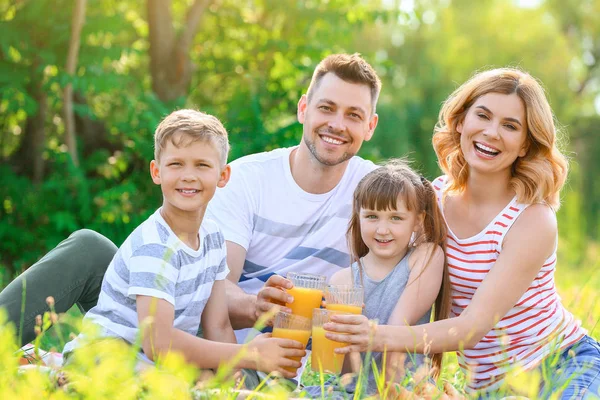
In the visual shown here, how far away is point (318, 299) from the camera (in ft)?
9.45

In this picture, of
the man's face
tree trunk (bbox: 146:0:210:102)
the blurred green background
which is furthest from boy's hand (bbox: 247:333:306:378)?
tree trunk (bbox: 146:0:210:102)

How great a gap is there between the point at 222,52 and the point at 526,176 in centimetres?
638

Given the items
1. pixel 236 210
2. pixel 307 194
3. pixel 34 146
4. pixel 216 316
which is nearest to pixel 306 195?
pixel 307 194

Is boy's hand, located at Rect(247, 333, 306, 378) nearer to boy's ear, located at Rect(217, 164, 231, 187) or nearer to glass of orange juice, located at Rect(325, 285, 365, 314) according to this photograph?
glass of orange juice, located at Rect(325, 285, 365, 314)

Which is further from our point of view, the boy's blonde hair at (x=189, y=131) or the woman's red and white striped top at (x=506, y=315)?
the woman's red and white striped top at (x=506, y=315)

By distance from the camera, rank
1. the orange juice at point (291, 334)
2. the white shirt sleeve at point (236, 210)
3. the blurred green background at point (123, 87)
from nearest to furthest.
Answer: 1. the orange juice at point (291, 334)
2. the white shirt sleeve at point (236, 210)
3. the blurred green background at point (123, 87)

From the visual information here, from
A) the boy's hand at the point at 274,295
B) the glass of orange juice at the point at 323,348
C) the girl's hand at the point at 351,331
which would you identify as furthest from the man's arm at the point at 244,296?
the girl's hand at the point at 351,331

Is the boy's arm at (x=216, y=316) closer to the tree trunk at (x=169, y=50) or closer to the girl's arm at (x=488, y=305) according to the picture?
the girl's arm at (x=488, y=305)

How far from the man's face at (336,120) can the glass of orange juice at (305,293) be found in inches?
36.5

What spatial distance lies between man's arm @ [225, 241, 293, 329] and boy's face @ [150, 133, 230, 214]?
42 cm

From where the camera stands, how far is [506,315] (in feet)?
10.3

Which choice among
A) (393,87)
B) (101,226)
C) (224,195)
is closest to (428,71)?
(393,87)

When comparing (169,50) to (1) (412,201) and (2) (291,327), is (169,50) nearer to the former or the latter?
(1) (412,201)

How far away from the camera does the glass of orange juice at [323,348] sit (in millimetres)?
2779
